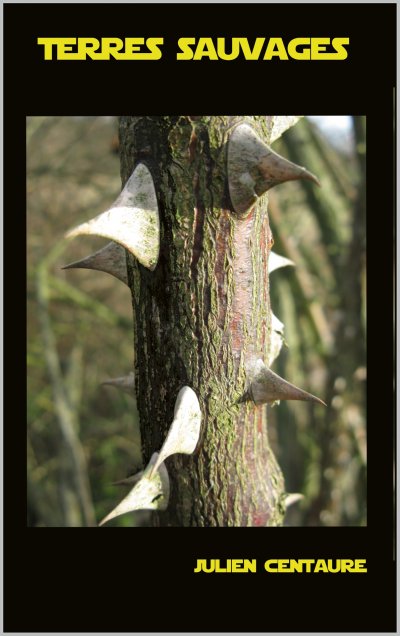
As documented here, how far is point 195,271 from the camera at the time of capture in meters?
1.22

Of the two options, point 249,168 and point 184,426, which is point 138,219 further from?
point 184,426

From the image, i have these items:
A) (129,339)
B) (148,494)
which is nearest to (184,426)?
(148,494)

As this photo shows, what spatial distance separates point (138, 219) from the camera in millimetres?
1152

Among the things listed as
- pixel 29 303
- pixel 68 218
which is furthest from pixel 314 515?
pixel 68 218

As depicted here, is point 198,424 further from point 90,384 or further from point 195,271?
point 90,384

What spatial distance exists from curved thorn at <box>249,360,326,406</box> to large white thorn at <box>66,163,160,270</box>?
1.13 feet

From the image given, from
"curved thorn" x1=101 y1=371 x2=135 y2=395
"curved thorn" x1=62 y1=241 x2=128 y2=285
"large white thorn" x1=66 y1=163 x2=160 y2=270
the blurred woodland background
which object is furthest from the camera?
the blurred woodland background

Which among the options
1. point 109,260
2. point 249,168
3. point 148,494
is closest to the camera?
point 249,168

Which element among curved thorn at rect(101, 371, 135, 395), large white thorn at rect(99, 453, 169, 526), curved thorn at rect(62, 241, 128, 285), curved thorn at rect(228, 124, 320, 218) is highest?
curved thorn at rect(228, 124, 320, 218)

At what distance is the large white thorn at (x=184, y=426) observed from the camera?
1163mm

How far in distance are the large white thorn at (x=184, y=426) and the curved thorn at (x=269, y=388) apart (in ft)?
0.46

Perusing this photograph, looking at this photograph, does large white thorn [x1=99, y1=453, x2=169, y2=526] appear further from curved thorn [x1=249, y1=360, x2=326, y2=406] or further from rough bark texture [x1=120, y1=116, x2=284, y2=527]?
curved thorn [x1=249, y1=360, x2=326, y2=406]

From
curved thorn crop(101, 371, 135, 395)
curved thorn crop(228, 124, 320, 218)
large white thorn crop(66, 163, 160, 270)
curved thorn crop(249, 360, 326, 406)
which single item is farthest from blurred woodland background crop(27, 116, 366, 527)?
curved thorn crop(228, 124, 320, 218)

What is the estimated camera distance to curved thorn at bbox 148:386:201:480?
116cm
